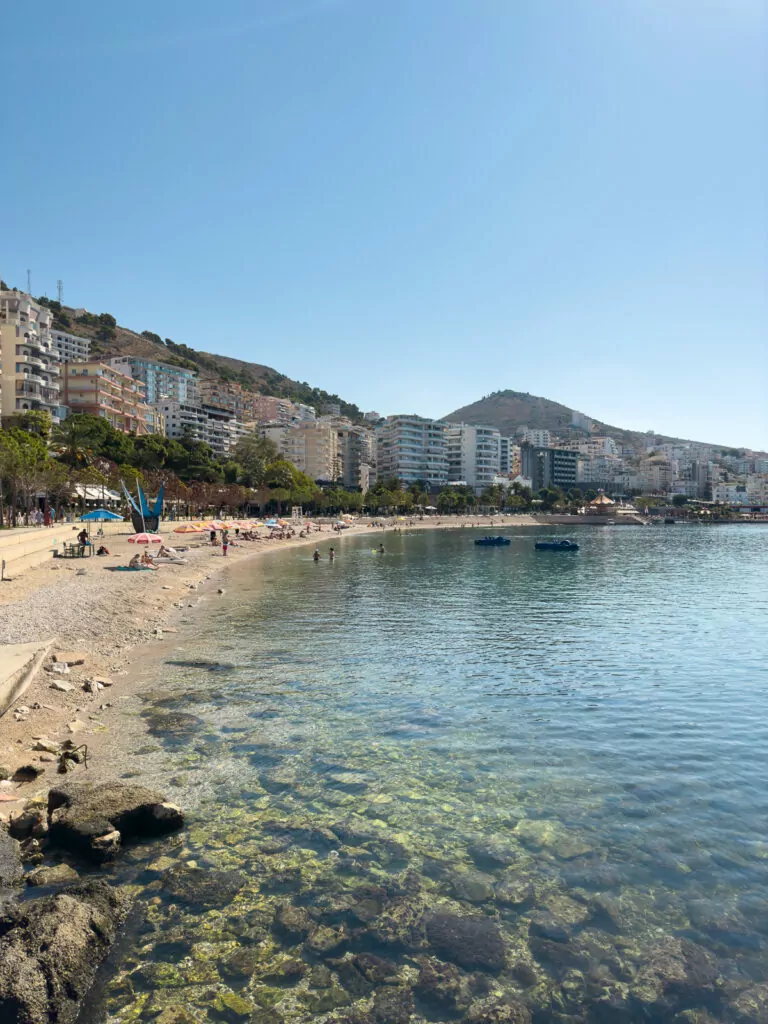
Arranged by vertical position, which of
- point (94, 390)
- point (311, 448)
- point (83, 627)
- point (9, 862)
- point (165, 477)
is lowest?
point (9, 862)

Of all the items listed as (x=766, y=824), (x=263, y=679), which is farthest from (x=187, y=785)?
(x=766, y=824)

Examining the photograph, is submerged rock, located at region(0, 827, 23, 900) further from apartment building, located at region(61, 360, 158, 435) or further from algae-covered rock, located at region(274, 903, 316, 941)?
apartment building, located at region(61, 360, 158, 435)

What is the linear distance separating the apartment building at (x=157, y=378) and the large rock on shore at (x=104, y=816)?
170581 millimetres

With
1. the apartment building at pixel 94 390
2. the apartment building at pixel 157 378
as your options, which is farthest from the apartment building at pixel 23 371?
the apartment building at pixel 157 378

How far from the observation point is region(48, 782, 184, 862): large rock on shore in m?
8.92

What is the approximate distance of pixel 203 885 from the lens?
840 centimetres

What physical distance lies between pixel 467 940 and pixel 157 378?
631ft

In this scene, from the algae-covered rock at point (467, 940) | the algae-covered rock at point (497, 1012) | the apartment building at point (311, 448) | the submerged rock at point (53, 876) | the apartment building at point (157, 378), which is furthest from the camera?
the apartment building at point (311, 448)

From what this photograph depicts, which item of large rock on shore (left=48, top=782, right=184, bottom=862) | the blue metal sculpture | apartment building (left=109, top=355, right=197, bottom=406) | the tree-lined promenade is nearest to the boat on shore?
the blue metal sculpture

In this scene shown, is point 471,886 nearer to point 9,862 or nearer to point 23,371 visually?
point 9,862

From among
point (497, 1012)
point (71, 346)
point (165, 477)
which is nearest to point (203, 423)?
point (71, 346)

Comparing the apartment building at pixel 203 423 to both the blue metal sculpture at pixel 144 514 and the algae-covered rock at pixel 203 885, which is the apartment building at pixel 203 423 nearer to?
the blue metal sculpture at pixel 144 514

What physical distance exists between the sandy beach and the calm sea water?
4.88 feet

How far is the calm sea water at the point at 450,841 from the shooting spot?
6770mm
